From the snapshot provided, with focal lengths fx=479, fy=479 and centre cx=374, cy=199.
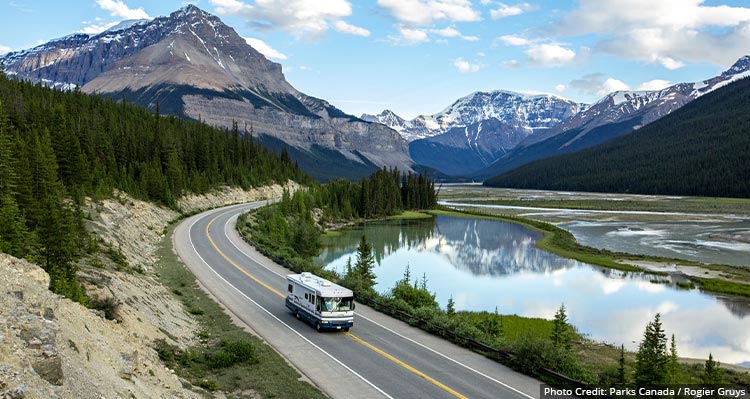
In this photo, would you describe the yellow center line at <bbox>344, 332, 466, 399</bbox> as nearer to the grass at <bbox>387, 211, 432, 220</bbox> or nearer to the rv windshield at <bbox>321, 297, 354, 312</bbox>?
the rv windshield at <bbox>321, 297, 354, 312</bbox>

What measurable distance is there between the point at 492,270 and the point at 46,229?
54128 millimetres

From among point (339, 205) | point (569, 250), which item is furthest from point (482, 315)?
point (339, 205)

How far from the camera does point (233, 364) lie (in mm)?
21969

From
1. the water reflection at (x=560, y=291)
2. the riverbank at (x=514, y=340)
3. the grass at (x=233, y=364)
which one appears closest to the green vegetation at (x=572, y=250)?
the water reflection at (x=560, y=291)

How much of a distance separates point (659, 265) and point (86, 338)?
228 ft

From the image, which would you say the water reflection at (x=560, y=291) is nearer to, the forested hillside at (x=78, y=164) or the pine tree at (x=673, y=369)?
the pine tree at (x=673, y=369)

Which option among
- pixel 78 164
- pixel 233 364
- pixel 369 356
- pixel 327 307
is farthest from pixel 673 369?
pixel 78 164

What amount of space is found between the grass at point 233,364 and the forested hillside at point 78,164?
5.17 m

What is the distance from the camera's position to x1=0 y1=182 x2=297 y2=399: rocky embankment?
36.8 ft

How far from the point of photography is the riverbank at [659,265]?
53.0 metres

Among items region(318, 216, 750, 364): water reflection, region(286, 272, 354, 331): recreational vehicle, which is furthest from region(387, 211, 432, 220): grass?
region(286, 272, 354, 331): recreational vehicle

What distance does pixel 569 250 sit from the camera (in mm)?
78750

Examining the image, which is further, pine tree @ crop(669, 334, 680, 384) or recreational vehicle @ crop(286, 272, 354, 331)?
recreational vehicle @ crop(286, 272, 354, 331)

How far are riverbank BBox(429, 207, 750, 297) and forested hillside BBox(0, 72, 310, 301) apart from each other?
197 feet
